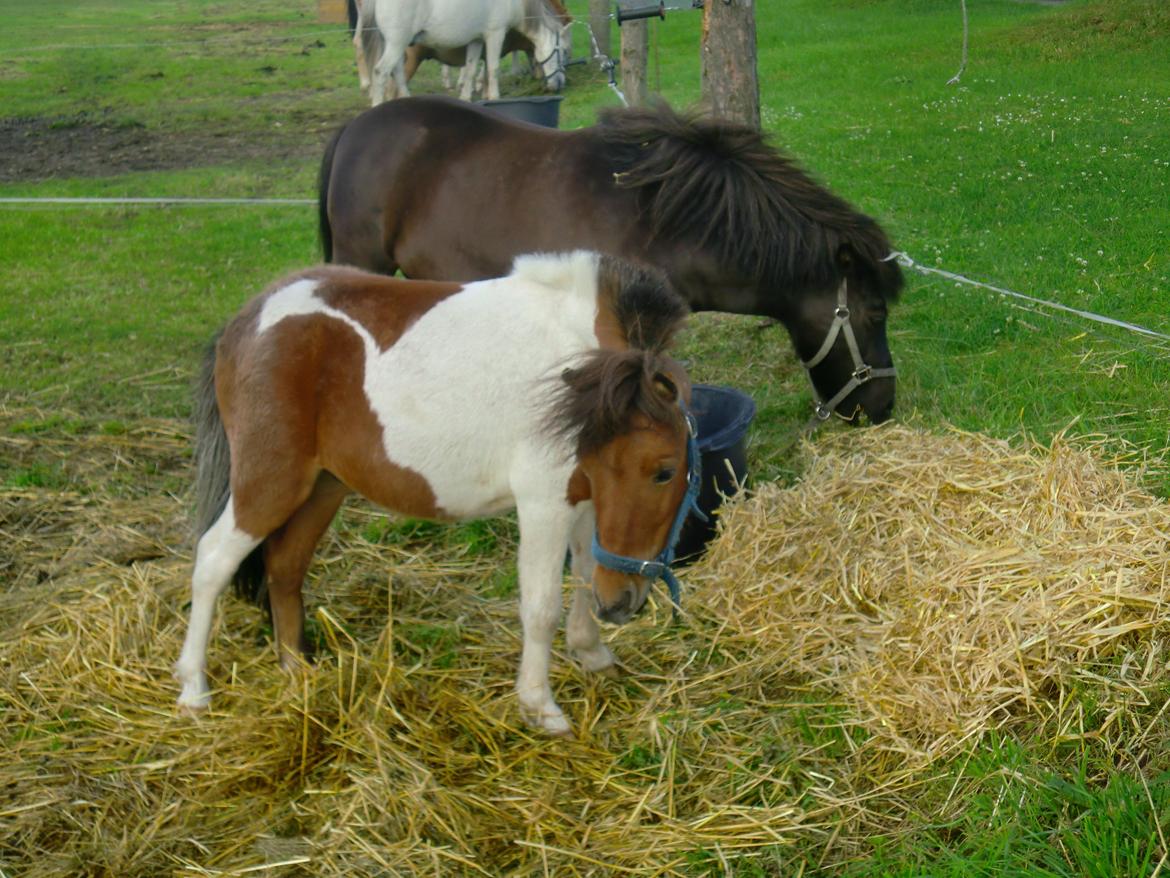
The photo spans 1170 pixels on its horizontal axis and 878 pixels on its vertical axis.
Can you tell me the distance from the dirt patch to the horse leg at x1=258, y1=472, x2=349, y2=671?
30.1 ft

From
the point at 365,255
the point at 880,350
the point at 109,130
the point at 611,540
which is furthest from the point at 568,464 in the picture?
the point at 109,130

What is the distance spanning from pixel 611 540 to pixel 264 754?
1.15 m

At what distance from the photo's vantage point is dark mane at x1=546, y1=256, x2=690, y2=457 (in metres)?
2.97

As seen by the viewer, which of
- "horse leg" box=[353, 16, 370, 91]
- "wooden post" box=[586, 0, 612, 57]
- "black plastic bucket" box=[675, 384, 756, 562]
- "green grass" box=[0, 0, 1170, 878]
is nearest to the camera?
"green grass" box=[0, 0, 1170, 878]

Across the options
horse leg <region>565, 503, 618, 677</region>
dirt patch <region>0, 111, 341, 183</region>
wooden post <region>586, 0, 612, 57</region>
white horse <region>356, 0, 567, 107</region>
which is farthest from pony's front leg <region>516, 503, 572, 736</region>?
wooden post <region>586, 0, 612, 57</region>

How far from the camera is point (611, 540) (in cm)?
309

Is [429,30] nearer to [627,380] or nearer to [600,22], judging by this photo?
[600,22]

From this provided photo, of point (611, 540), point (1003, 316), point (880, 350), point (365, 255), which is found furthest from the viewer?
point (1003, 316)

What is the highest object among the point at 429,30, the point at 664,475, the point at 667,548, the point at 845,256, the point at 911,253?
the point at 429,30

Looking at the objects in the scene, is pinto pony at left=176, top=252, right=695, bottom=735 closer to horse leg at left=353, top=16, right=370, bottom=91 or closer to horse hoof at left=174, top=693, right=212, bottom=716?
horse hoof at left=174, top=693, right=212, bottom=716

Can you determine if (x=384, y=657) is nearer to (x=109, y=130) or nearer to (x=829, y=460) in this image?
(x=829, y=460)

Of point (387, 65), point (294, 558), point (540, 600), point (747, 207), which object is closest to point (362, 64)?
point (387, 65)

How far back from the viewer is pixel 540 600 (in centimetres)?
334

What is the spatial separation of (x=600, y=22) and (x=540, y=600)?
14.6 meters
